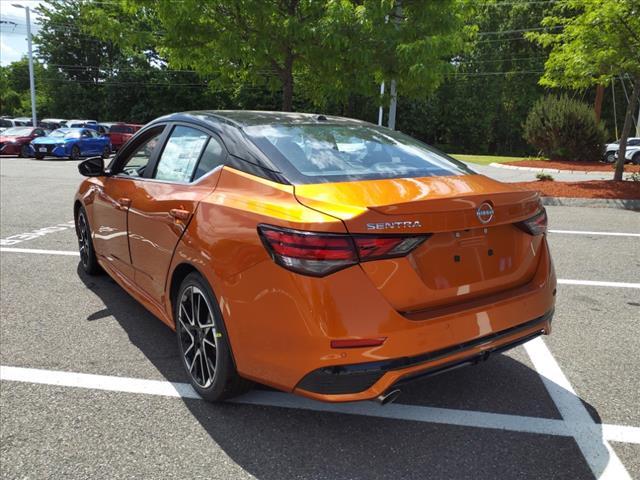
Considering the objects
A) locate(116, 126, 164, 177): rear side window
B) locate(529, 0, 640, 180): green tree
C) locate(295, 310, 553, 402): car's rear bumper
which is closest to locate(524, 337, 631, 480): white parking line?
locate(295, 310, 553, 402): car's rear bumper

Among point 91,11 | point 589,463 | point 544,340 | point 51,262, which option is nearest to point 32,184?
point 91,11

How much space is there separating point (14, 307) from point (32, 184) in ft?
32.2

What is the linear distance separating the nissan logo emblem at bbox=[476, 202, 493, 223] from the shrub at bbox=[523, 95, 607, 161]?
24425 millimetres

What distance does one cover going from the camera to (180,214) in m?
3.04

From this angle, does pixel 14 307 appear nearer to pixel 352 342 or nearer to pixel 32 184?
pixel 352 342

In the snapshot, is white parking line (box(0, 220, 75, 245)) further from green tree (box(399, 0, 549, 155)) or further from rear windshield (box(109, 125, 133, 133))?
green tree (box(399, 0, 549, 155))

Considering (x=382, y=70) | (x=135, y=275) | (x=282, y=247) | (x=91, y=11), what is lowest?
(x=135, y=275)

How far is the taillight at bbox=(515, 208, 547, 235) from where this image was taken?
2778 millimetres

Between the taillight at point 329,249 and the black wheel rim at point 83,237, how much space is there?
349 cm

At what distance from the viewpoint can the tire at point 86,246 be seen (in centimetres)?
514

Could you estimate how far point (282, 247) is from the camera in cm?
233

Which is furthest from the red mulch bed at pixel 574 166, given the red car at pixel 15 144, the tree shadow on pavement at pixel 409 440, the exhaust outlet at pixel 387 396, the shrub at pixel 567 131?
the red car at pixel 15 144

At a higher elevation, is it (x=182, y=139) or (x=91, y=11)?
(x=91, y=11)

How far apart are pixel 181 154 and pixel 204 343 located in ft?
4.14
